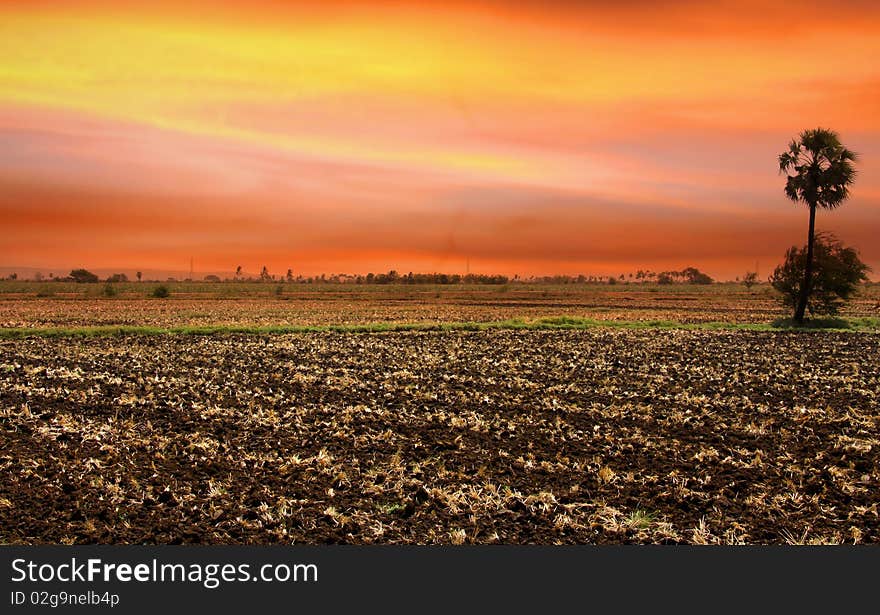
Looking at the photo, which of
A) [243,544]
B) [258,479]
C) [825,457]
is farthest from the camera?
[825,457]

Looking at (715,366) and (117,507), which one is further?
(715,366)

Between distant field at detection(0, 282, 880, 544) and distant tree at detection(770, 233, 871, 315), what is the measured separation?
17696mm

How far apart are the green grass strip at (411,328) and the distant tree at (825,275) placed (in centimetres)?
127

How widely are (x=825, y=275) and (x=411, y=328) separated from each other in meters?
23.7

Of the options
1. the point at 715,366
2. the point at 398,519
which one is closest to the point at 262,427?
the point at 398,519

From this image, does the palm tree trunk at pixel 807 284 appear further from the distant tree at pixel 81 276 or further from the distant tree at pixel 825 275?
the distant tree at pixel 81 276

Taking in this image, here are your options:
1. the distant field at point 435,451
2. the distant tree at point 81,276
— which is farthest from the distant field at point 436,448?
the distant tree at point 81,276

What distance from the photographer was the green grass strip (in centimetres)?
3288

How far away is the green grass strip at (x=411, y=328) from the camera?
1294 inches

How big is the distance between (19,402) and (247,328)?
19279mm

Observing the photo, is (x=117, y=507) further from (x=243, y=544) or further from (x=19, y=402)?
(x=19, y=402)

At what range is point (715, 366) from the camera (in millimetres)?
22453

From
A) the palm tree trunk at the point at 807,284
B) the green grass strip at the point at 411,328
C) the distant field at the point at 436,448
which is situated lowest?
the distant field at the point at 436,448

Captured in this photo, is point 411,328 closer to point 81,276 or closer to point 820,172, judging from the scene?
point 820,172
